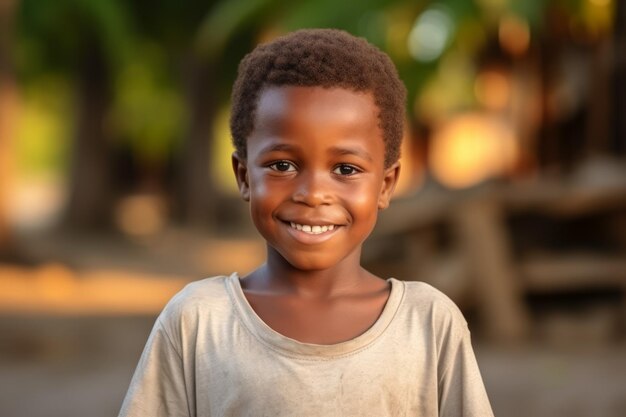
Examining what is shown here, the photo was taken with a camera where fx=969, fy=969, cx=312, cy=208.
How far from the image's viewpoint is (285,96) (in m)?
1.93

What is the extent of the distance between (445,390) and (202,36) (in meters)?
13.5

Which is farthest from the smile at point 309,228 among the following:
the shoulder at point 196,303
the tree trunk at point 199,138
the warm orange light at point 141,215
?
the tree trunk at point 199,138

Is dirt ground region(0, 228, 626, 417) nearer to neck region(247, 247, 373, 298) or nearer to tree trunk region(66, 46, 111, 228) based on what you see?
neck region(247, 247, 373, 298)

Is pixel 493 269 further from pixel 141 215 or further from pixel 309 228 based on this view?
pixel 141 215

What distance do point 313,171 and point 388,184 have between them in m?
0.28

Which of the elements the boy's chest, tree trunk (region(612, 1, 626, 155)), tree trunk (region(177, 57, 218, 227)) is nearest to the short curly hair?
the boy's chest

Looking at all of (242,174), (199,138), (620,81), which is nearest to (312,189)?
(242,174)

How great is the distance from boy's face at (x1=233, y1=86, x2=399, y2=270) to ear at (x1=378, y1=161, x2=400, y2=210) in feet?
0.37

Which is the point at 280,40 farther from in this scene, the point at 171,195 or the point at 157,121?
the point at 157,121

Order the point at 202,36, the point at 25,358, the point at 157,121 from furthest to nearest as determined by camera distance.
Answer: the point at 157,121 < the point at 202,36 < the point at 25,358

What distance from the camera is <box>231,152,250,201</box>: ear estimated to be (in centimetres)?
207

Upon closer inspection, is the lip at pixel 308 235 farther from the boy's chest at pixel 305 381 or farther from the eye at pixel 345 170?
the boy's chest at pixel 305 381

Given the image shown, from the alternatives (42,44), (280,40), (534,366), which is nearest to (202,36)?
(42,44)

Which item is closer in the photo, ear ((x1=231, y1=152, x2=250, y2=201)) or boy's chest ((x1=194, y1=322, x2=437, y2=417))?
boy's chest ((x1=194, y1=322, x2=437, y2=417))
